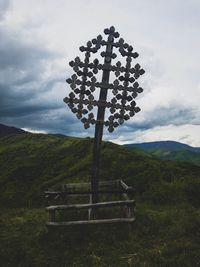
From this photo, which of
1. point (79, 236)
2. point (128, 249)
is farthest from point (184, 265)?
point (79, 236)

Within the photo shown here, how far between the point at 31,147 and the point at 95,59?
32.8 m

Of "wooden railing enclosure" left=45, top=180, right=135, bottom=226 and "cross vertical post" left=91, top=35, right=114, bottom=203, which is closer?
"wooden railing enclosure" left=45, top=180, right=135, bottom=226

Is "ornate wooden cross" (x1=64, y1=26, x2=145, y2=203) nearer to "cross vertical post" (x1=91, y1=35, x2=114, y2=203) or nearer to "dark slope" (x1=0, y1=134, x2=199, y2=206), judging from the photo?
"cross vertical post" (x1=91, y1=35, x2=114, y2=203)

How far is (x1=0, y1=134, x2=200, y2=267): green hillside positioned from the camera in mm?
10453

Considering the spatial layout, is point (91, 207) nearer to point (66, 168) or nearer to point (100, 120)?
point (100, 120)

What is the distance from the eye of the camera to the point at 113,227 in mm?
13062

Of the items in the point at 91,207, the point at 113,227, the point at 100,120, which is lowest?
the point at 113,227

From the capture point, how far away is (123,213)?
14852mm

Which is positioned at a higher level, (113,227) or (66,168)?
(66,168)

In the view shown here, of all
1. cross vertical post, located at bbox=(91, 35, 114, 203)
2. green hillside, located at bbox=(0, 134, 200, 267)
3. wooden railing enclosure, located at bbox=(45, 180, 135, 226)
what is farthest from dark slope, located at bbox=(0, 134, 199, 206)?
cross vertical post, located at bbox=(91, 35, 114, 203)

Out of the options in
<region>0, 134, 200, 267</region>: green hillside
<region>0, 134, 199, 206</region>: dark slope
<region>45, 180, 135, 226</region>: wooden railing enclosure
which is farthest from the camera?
<region>0, 134, 199, 206</region>: dark slope

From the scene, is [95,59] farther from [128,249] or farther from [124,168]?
[124,168]

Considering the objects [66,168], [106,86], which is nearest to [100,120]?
[106,86]

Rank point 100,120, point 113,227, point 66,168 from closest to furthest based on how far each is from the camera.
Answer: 1. point 113,227
2. point 100,120
3. point 66,168
